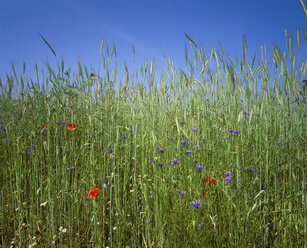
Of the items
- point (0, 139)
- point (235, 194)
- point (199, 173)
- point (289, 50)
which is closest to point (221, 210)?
point (235, 194)

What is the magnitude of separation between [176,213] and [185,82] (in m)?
0.94

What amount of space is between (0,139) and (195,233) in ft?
7.90

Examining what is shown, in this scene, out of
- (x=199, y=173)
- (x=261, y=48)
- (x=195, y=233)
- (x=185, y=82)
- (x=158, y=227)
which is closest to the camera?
(x=195, y=233)

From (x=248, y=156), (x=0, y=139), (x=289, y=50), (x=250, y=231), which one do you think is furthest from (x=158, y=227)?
(x=0, y=139)

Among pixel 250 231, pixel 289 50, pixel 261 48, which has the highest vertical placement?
pixel 261 48

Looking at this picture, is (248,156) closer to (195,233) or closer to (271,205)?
(271,205)

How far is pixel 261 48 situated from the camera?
4.71 feet

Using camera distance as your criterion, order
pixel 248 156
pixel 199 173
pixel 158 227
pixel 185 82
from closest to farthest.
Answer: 1. pixel 158 227
2. pixel 199 173
3. pixel 248 156
4. pixel 185 82

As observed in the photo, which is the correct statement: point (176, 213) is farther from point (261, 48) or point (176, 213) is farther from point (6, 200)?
point (6, 200)

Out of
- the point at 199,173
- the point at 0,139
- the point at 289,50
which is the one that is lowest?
the point at 199,173

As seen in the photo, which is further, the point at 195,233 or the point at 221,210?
the point at 221,210

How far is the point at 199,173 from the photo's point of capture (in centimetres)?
133

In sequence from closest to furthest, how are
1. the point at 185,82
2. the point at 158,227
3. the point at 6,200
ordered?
the point at 158,227 < the point at 185,82 < the point at 6,200

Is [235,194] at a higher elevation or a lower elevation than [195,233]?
higher
